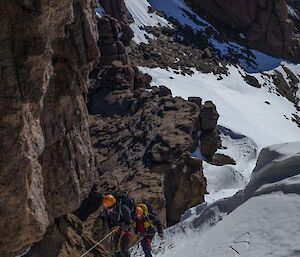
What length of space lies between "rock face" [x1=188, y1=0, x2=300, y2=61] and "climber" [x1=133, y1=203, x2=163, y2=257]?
61.6 m

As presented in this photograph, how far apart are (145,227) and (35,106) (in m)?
3.88

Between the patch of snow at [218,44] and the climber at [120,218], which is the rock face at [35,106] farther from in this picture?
the patch of snow at [218,44]

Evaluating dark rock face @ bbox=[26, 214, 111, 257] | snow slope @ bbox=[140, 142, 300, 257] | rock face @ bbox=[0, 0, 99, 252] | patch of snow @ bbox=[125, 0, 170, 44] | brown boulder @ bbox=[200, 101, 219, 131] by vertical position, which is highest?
snow slope @ bbox=[140, 142, 300, 257]

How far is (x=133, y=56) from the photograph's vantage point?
5322 cm

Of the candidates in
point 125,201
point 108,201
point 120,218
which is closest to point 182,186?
point 125,201

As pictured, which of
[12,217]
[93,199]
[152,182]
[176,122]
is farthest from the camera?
[176,122]

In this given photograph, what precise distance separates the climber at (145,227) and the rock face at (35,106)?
269 centimetres

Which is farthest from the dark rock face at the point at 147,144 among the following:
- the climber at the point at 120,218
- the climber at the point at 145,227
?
the climber at the point at 120,218

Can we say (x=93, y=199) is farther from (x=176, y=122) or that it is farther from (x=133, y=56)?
(x=133, y=56)

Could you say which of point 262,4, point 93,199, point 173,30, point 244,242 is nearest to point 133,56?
point 173,30

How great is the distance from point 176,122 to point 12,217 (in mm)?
22738

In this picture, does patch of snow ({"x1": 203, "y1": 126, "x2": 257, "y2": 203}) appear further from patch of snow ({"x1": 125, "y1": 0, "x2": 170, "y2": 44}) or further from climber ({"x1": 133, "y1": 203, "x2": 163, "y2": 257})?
patch of snow ({"x1": 125, "y1": 0, "x2": 170, "y2": 44})

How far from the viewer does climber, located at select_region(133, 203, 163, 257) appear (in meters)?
11.8

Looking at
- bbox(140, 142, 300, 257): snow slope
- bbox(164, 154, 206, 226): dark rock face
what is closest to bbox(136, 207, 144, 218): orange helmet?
bbox(140, 142, 300, 257): snow slope
